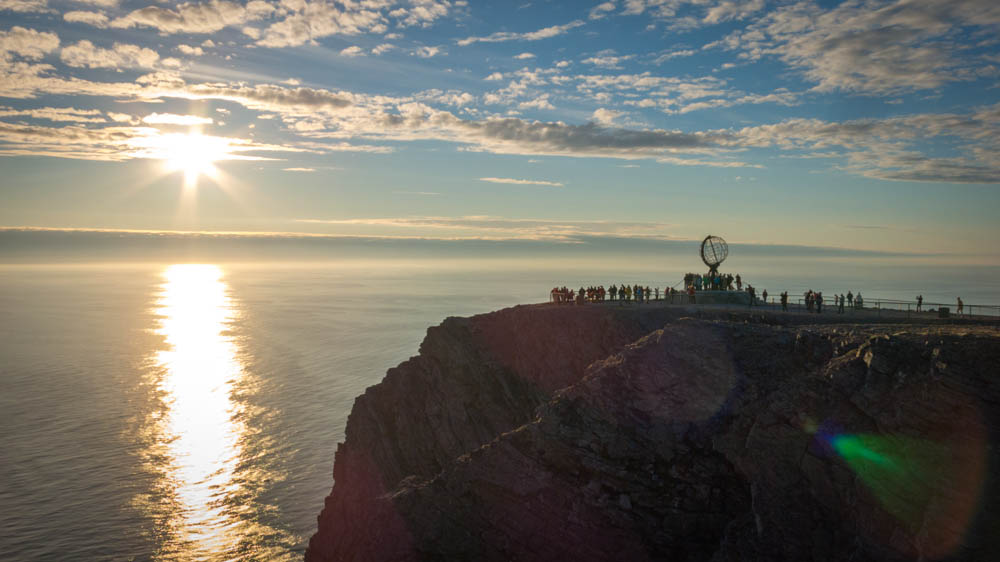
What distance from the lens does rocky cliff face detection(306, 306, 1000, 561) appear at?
13.9 meters

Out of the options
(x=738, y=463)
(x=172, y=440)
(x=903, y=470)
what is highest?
(x=903, y=470)

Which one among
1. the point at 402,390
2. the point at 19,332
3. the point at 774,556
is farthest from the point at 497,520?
the point at 19,332

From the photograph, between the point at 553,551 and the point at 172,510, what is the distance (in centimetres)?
4277

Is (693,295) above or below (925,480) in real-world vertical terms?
above

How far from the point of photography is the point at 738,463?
1670 cm

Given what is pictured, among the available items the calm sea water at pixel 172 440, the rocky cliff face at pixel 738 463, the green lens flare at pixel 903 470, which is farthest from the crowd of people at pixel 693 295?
the calm sea water at pixel 172 440

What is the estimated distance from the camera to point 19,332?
144 m

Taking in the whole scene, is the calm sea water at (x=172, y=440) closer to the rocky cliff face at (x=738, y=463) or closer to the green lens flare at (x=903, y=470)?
the rocky cliff face at (x=738, y=463)

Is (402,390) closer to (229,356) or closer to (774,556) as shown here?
(774,556)

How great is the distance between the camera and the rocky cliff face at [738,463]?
1388 cm

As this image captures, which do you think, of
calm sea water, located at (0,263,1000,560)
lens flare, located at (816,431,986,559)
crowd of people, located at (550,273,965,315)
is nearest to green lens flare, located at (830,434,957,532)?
lens flare, located at (816,431,986,559)

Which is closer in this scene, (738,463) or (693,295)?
(738,463)

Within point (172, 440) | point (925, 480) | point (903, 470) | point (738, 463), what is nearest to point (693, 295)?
point (738, 463)

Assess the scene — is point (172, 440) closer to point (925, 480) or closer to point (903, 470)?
point (903, 470)
